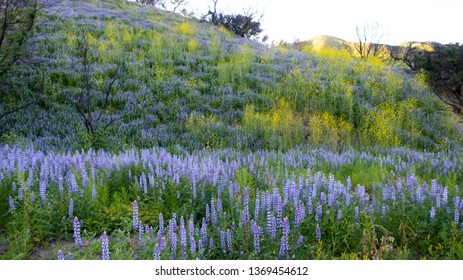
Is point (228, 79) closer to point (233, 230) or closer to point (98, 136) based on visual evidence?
point (98, 136)

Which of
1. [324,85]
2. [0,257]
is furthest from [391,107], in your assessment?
[0,257]

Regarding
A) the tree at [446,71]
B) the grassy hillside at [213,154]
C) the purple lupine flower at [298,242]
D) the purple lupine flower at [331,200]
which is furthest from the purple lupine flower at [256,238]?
the tree at [446,71]

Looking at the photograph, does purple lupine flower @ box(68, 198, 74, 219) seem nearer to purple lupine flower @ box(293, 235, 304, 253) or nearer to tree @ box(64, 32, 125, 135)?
purple lupine flower @ box(293, 235, 304, 253)

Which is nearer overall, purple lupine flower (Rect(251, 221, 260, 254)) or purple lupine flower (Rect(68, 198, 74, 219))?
purple lupine flower (Rect(251, 221, 260, 254))

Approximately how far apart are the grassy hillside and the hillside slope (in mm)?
67

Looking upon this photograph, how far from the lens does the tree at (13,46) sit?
30.4ft

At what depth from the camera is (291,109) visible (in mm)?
12461

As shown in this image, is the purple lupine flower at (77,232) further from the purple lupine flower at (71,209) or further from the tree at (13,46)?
the tree at (13,46)

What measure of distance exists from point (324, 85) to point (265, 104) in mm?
3051

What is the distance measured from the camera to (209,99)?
41.3 feet

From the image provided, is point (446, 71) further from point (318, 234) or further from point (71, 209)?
point (71, 209)

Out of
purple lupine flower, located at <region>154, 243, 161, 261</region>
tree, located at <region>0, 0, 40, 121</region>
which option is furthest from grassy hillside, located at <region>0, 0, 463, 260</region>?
tree, located at <region>0, 0, 40, 121</region>

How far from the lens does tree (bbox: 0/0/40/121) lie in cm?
927

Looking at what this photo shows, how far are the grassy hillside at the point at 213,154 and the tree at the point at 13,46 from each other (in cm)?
35
